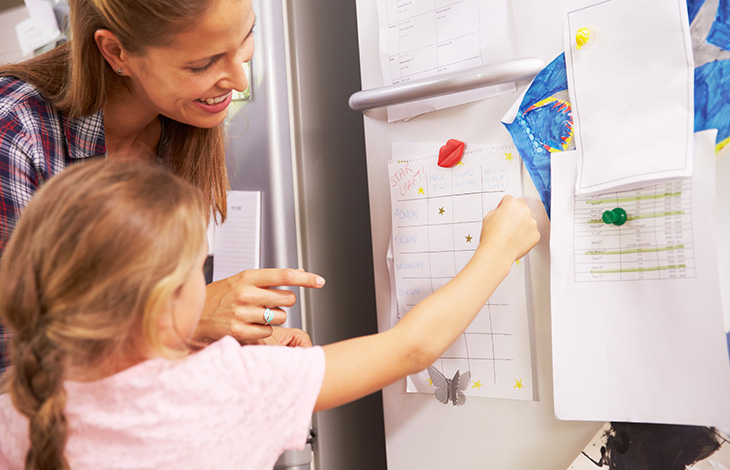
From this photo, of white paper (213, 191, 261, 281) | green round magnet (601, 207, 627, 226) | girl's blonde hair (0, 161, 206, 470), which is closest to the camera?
girl's blonde hair (0, 161, 206, 470)

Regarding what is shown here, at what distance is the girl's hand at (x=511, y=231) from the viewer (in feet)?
2.06

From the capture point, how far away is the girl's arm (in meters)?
0.55

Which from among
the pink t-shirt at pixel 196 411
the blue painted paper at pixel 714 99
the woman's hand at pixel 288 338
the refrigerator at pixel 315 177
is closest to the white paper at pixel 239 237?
the refrigerator at pixel 315 177

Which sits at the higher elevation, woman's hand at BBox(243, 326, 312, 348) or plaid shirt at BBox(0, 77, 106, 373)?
plaid shirt at BBox(0, 77, 106, 373)

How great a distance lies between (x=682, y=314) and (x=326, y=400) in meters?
0.35

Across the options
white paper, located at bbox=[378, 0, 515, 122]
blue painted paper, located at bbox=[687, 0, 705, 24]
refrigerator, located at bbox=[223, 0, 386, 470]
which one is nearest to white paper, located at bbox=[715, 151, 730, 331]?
blue painted paper, located at bbox=[687, 0, 705, 24]

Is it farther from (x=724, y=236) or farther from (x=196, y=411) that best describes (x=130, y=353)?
(x=724, y=236)

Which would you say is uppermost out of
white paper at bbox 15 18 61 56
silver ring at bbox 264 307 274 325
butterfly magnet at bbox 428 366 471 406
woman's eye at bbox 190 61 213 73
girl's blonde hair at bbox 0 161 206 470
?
white paper at bbox 15 18 61 56

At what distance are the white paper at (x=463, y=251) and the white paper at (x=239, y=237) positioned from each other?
0.23 meters

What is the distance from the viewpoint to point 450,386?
0.73 metres

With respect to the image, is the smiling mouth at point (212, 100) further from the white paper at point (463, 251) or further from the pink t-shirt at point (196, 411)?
the pink t-shirt at point (196, 411)

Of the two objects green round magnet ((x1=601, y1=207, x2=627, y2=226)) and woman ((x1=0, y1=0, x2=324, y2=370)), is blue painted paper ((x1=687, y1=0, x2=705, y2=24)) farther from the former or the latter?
woman ((x1=0, y1=0, x2=324, y2=370))

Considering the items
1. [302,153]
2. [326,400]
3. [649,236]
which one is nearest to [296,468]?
[326,400]

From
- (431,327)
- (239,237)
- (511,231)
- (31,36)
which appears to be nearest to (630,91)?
(511,231)
